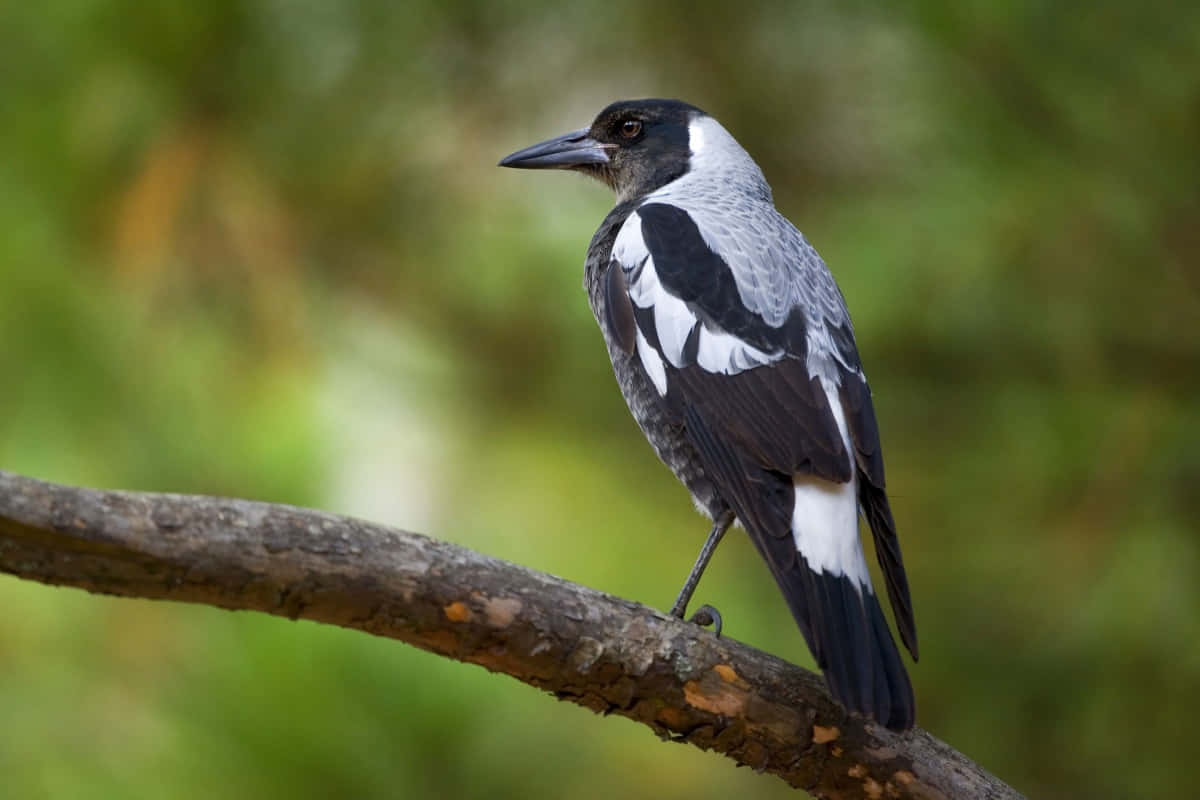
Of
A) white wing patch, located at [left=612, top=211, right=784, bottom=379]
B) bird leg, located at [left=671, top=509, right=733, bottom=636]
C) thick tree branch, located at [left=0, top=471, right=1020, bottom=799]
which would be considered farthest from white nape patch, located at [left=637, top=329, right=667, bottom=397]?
thick tree branch, located at [left=0, top=471, right=1020, bottom=799]

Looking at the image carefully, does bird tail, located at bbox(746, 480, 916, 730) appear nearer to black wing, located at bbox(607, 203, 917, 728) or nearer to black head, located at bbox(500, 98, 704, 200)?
black wing, located at bbox(607, 203, 917, 728)

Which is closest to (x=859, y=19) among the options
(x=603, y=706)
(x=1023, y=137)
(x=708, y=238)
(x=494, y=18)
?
(x=1023, y=137)

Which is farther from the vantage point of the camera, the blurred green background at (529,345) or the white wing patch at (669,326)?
the blurred green background at (529,345)

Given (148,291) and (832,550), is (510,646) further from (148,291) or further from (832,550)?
(148,291)

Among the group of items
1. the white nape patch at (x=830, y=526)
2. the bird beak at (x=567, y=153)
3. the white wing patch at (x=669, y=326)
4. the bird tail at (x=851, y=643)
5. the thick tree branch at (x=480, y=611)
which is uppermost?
the bird beak at (x=567, y=153)

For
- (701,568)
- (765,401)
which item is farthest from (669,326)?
(701,568)

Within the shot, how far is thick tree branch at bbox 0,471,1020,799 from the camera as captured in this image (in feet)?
4.13

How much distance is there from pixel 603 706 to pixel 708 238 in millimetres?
838

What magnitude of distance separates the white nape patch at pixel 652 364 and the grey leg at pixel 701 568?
0.22m

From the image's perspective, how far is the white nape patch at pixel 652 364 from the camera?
2.00 meters

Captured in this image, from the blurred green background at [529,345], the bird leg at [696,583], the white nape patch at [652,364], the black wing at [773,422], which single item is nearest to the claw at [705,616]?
the bird leg at [696,583]

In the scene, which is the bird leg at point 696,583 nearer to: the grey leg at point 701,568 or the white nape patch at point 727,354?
the grey leg at point 701,568

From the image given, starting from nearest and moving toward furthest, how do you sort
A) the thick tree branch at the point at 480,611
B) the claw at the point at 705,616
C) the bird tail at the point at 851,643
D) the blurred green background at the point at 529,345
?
1. the thick tree branch at the point at 480,611
2. the bird tail at the point at 851,643
3. the claw at the point at 705,616
4. the blurred green background at the point at 529,345

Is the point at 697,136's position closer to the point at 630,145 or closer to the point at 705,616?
the point at 630,145
